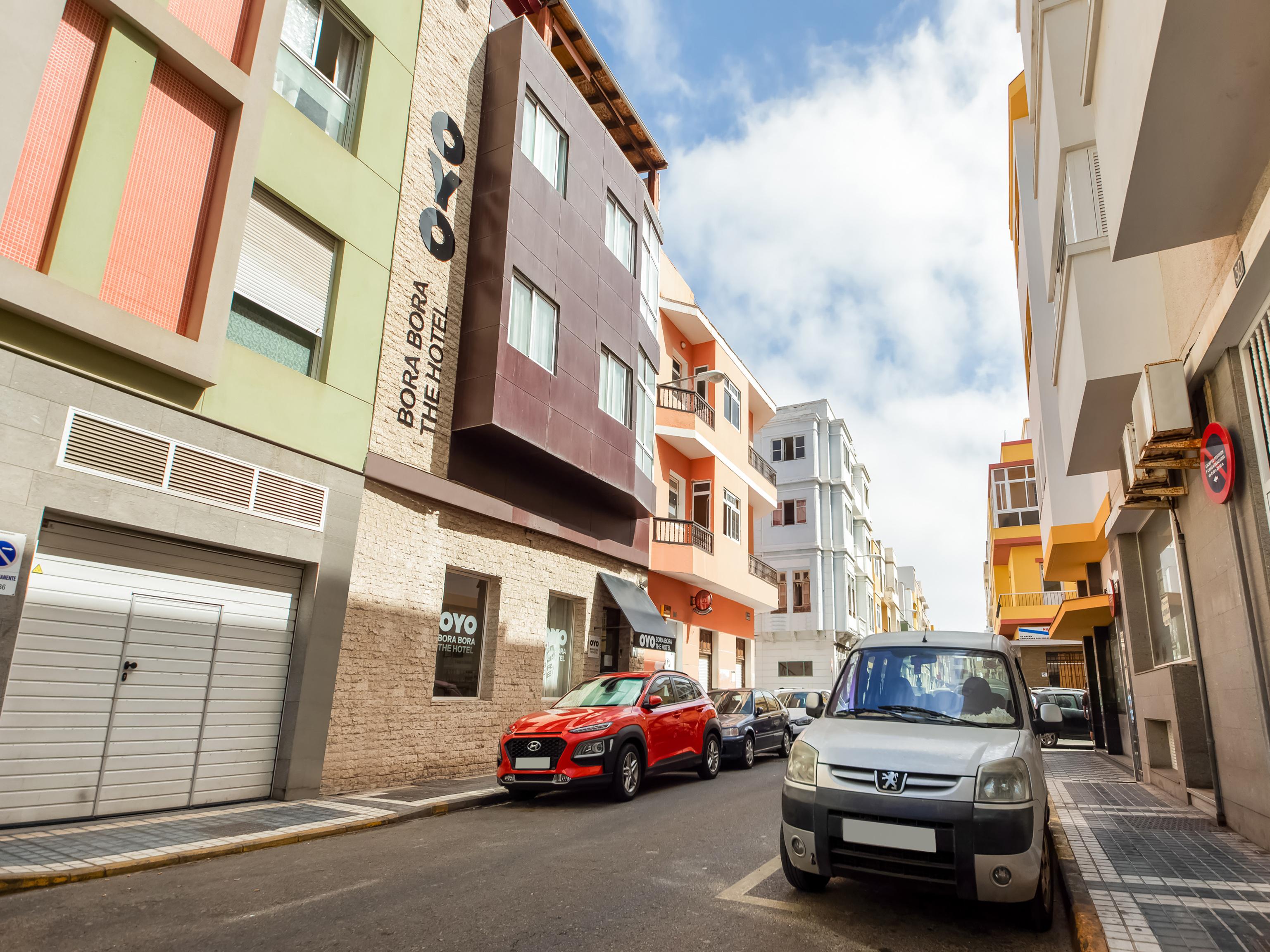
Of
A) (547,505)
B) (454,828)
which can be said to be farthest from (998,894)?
(547,505)

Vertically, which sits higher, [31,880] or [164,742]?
[164,742]

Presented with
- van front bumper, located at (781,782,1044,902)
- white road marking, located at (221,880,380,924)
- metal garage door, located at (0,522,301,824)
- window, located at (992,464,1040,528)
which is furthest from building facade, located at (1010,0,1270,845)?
window, located at (992,464,1040,528)

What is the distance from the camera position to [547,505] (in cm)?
1586

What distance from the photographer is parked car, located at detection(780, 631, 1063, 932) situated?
460 centimetres

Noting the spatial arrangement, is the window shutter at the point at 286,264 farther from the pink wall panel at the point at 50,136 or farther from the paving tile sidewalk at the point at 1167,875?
the paving tile sidewalk at the point at 1167,875

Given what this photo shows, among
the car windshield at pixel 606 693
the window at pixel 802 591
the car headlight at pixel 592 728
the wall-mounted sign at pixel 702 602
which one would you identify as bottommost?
the car headlight at pixel 592 728

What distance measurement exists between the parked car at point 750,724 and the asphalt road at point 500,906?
23.7ft

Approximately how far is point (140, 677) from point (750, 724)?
35.3 feet

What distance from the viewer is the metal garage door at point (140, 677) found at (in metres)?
7.52

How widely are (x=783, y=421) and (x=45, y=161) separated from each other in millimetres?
40571

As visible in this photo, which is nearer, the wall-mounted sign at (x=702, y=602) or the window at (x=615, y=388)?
the window at (x=615, y=388)

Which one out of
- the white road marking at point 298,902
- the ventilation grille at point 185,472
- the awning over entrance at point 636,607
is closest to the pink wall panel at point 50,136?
the ventilation grille at point 185,472

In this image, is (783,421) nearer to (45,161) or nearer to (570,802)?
(570,802)

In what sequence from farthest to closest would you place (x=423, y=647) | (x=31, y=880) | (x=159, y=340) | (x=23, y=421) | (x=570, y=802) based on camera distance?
(x=423, y=647) → (x=570, y=802) → (x=159, y=340) → (x=23, y=421) → (x=31, y=880)
